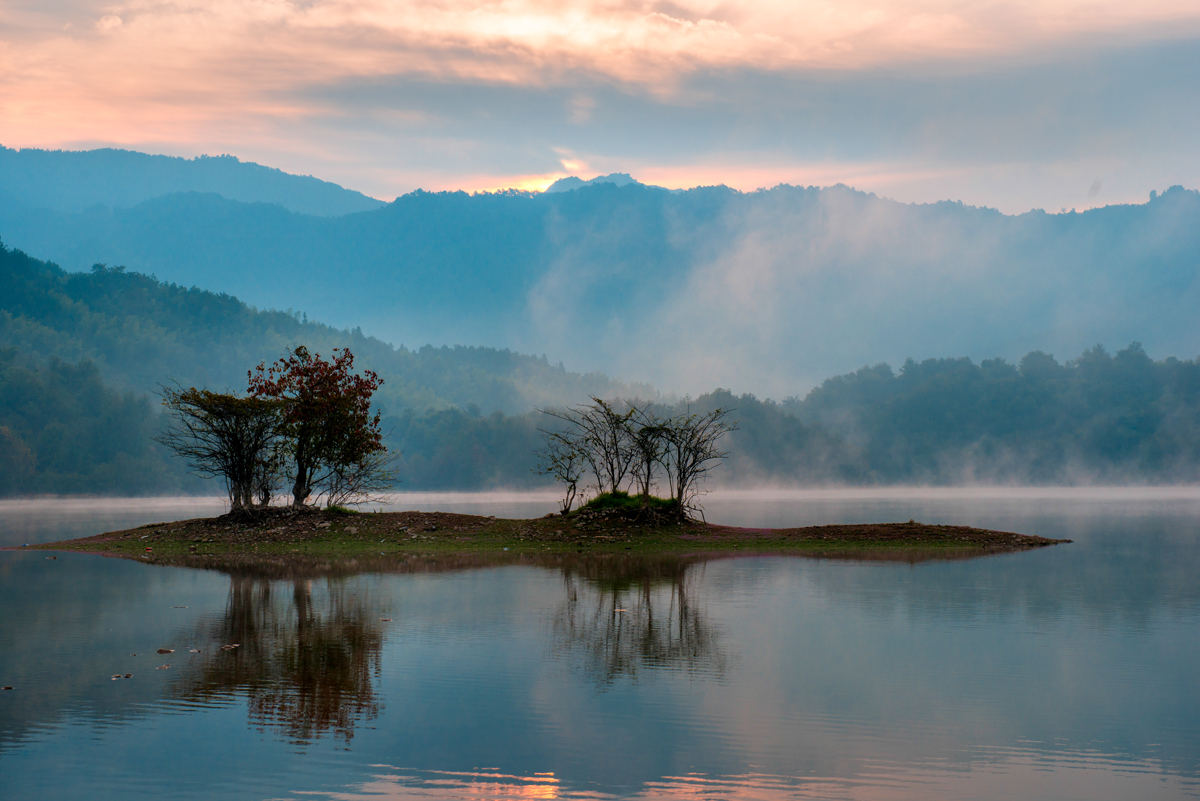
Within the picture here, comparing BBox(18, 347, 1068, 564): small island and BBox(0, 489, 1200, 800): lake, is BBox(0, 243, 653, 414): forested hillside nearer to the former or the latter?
BBox(18, 347, 1068, 564): small island

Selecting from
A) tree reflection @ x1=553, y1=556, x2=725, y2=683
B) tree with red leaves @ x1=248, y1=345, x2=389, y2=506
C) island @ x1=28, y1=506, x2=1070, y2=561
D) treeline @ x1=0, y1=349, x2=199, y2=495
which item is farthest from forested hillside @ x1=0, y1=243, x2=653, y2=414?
tree reflection @ x1=553, y1=556, x2=725, y2=683

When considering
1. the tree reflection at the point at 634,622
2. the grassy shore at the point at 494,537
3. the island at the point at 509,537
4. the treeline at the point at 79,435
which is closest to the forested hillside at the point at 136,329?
the treeline at the point at 79,435

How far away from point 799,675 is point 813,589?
8.16 metres

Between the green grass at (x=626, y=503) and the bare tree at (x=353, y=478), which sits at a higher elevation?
the bare tree at (x=353, y=478)

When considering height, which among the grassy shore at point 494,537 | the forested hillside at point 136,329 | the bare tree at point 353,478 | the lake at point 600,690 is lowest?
the lake at point 600,690

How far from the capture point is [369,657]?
509 inches

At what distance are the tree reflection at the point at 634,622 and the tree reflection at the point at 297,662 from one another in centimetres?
276

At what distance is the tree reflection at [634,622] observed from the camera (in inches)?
503

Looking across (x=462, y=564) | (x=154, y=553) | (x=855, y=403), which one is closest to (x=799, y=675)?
(x=462, y=564)

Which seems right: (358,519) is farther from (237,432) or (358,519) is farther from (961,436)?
(961,436)

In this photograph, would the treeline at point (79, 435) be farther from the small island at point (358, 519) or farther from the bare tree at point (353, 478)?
the small island at point (358, 519)

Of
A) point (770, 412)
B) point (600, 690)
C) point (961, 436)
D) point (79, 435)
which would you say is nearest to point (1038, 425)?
point (961, 436)

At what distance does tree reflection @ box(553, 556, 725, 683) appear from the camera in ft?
41.9

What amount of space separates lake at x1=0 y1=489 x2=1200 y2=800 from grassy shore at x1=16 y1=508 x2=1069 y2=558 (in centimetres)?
723
